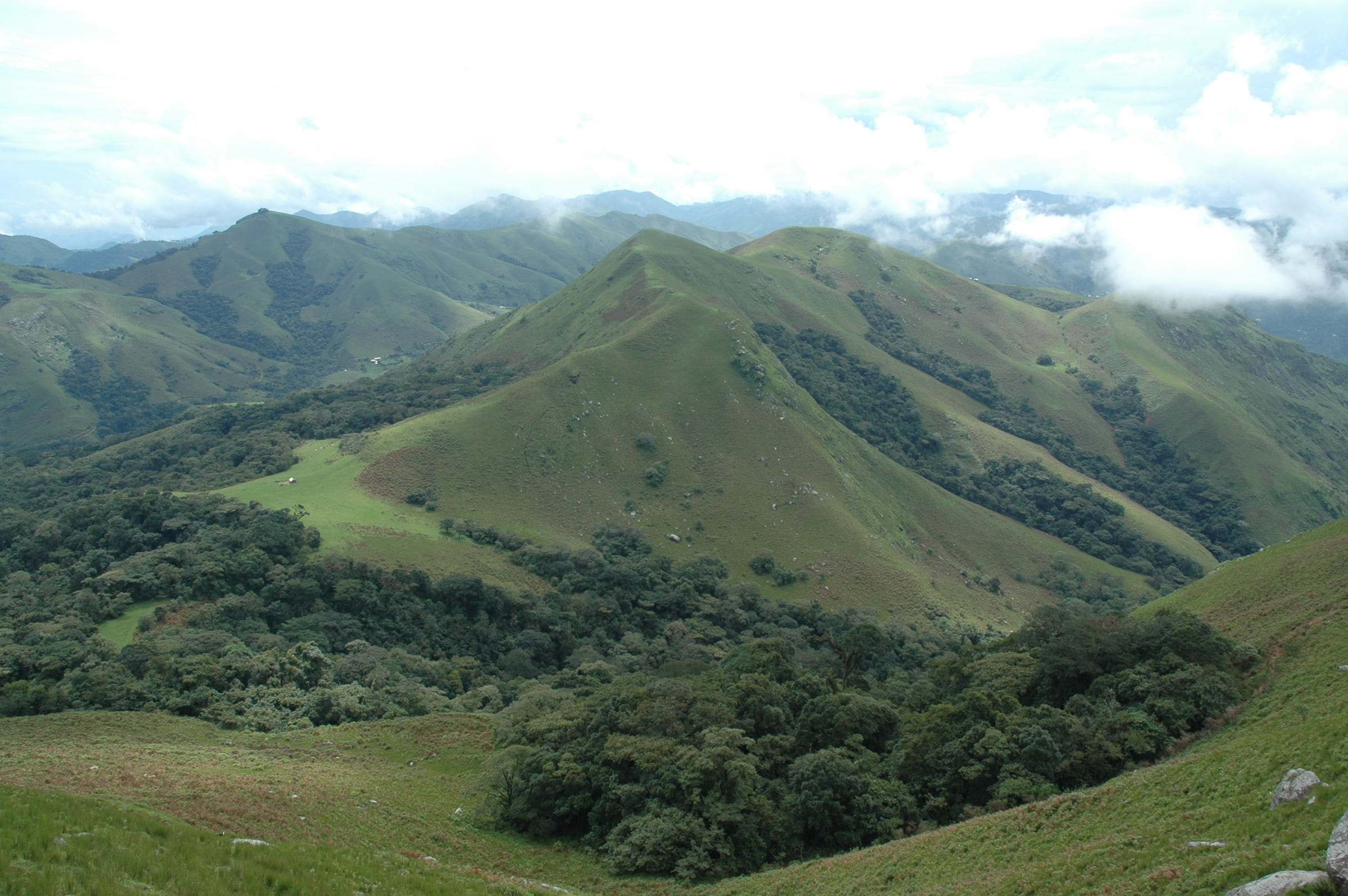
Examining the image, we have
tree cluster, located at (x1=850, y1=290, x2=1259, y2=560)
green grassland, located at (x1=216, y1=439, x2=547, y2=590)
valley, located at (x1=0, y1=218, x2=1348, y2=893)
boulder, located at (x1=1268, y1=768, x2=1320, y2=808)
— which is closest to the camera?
boulder, located at (x1=1268, y1=768, x2=1320, y2=808)

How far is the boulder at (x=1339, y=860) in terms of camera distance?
12312 mm

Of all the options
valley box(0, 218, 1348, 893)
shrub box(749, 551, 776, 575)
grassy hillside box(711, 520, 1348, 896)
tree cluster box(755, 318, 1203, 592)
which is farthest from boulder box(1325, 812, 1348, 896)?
tree cluster box(755, 318, 1203, 592)

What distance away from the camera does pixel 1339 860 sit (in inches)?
494

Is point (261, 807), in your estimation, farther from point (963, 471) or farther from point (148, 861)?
point (963, 471)

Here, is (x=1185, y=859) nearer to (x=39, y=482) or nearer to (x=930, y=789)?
(x=930, y=789)

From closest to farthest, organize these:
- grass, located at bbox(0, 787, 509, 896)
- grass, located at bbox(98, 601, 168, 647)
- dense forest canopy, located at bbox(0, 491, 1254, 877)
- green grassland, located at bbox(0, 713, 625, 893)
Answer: grass, located at bbox(0, 787, 509, 896)
green grassland, located at bbox(0, 713, 625, 893)
dense forest canopy, located at bbox(0, 491, 1254, 877)
grass, located at bbox(98, 601, 168, 647)

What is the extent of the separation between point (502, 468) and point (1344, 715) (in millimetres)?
97844

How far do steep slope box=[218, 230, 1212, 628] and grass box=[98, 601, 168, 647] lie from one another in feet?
76.2

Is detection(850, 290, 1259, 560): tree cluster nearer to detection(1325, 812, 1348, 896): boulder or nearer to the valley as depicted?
the valley

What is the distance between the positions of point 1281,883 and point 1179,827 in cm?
893

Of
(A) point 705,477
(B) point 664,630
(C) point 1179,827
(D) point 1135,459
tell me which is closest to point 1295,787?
(C) point 1179,827

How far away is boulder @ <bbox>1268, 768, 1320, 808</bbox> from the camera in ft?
62.2

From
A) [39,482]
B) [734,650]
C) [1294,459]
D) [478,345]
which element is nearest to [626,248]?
[478,345]

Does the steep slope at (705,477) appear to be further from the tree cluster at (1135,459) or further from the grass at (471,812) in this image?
the grass at (471,812)
